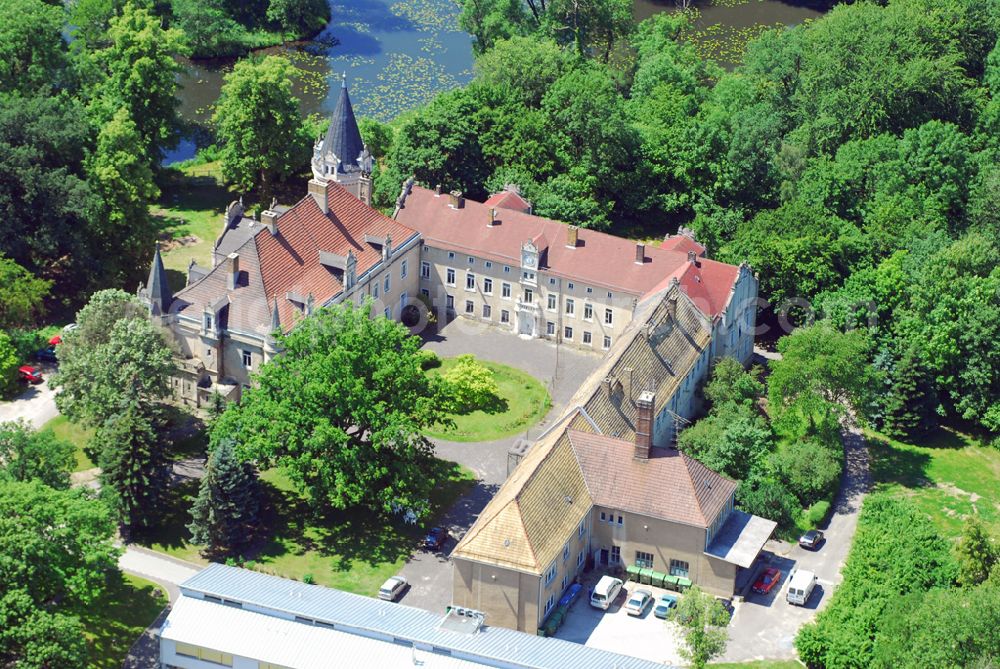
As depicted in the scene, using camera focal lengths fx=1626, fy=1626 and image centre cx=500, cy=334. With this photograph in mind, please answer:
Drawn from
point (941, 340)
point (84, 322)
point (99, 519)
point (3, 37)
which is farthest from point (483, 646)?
point (3, 37)

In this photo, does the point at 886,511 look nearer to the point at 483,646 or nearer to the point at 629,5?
the point at 483,646

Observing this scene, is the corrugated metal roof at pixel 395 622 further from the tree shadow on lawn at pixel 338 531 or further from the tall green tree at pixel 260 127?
the tall green tree at pixel 260 127

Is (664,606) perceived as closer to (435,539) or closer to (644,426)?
(644,426)

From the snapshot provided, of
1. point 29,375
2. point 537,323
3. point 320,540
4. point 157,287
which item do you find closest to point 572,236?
point 537,323

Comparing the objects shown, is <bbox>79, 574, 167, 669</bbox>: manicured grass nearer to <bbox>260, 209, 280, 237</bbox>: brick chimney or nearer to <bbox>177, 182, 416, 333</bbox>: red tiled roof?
<bbox>177, 182, 416, 333</bbox>: red tiled roof

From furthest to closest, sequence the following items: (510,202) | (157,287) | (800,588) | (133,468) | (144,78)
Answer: (144,78) → (510,202) → (157,287) → (133,468) → (800,588)

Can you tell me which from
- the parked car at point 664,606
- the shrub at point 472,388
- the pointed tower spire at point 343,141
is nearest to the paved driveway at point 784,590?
the parked car at point 664,606

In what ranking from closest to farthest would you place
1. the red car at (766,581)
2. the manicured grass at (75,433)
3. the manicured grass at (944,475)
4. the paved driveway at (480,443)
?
the red car at (766,581)
the paved driveway at (480,443)
the manicured grass at (75,433)
the manicured grass at (944,475)
